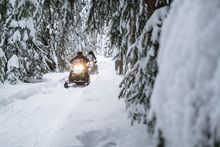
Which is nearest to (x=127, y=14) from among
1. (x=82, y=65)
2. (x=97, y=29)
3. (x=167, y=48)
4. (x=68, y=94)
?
(x=97, y=29)

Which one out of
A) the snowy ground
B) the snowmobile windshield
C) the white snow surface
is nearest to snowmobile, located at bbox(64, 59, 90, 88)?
the snowmobile windshield

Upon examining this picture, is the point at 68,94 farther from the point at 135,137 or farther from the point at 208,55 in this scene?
the point at 208,55

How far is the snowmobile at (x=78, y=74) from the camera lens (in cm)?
1536

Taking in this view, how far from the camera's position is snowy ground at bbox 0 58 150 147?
6.04 metres

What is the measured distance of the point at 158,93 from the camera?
7.20ft

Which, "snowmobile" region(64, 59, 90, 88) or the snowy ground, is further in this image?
"snowmobile" region(64, 59, 90, 88)

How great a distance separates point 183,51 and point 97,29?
5.11 m

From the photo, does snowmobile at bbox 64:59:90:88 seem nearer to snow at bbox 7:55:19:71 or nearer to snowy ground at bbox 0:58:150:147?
snowy ground at bbox 0:58:150:147

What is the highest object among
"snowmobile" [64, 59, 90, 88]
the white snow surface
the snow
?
the white snow surface

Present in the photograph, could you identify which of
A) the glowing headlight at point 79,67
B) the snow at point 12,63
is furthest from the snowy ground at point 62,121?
the glowing headlight at point 79,67

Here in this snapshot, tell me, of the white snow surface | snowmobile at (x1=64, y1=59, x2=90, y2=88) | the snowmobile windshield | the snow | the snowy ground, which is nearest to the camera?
the white snow surface

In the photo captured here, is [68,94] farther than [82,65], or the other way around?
[82,65]

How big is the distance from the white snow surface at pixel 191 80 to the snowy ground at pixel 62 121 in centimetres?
317

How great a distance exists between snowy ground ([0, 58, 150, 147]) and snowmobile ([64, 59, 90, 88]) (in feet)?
7.41
